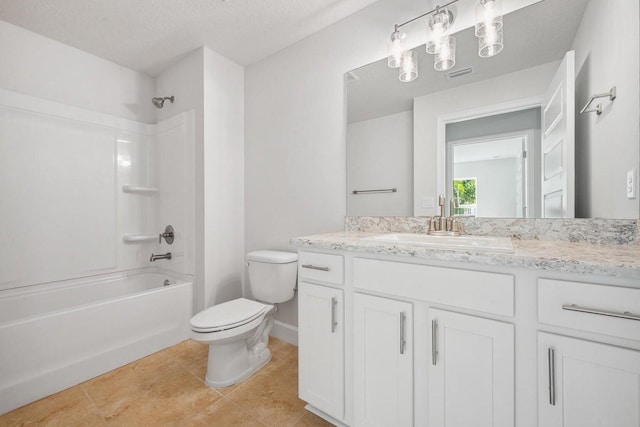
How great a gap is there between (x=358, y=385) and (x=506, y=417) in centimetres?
52

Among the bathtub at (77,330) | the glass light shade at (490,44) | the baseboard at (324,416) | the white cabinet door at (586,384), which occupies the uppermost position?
the glass light shade at (490,44)

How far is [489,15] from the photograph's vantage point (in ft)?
Answer: 4.34

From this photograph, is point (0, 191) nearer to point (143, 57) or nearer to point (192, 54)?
point (143, 57)

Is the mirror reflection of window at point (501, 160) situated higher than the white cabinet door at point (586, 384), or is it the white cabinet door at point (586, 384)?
the mirror reflection of window at point (501, 160)

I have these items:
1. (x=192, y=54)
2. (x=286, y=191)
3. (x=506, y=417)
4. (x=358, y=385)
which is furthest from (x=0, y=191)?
(x=506, y=417)

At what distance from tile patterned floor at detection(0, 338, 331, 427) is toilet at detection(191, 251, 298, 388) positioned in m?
0.08

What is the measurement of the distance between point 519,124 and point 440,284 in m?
0.95

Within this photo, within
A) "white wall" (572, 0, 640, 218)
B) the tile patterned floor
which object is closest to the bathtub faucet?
the tile patterned floor

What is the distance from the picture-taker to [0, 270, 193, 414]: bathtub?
4.85 feet

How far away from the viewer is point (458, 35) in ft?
4.81

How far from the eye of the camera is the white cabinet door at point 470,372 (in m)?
0.84

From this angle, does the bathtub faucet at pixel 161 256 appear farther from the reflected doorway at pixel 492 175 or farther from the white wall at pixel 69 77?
the reflected doorway at pixel 492 175

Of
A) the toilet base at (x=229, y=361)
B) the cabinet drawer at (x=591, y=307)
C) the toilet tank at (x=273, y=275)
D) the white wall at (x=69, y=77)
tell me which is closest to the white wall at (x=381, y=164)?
the toilet tank at (x=273, y=275)

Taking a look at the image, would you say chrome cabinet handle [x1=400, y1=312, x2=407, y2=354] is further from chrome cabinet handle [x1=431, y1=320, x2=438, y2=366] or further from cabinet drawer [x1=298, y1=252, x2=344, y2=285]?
cabinet drawer [x1=298, y1=252, x2=344, y2=285]
